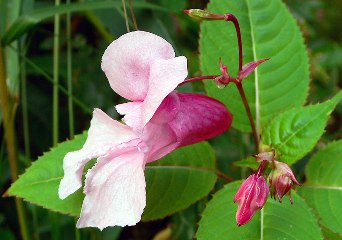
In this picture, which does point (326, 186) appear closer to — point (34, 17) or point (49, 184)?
point (49, 184)

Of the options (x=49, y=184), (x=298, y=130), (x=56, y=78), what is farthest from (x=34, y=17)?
(x=298, y=130)

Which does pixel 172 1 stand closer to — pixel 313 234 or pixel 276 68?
pixel 276 68

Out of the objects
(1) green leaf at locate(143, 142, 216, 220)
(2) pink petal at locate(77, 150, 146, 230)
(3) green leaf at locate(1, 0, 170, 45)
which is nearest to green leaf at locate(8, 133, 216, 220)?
(1) green leaf at locate(143, 142, 216, 220)

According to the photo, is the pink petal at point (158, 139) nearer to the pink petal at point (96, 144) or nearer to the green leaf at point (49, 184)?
the pink petal at point (96, 144)

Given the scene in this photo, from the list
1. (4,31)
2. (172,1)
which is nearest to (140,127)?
(4,31)

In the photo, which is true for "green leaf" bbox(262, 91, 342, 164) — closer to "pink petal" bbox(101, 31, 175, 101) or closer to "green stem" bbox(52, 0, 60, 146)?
"pink petal" bbox(101, 31, 175, 101)

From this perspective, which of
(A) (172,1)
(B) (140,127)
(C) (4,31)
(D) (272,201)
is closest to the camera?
(B) (140,127)

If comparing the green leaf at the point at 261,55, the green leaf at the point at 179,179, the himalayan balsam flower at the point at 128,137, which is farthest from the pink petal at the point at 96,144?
the green leaf at the point at 261,55
